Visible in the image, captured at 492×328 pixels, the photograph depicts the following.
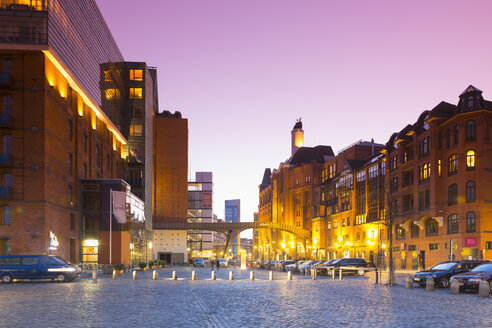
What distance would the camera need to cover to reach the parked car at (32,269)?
1244 inches

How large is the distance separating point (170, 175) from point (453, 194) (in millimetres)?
66243

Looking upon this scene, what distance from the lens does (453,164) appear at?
5228 centimetres

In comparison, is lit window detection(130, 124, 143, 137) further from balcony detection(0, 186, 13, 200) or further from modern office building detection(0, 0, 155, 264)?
balcony detection(0, 186, 13, 200)

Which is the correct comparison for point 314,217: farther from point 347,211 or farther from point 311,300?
point 311,300

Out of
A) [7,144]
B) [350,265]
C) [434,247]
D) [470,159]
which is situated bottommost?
[350,265]

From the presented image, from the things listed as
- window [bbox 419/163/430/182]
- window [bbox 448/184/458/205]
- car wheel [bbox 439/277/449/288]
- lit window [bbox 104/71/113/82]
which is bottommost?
car wheel [bbox 439/277/449/288]

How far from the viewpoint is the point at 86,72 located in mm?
55406

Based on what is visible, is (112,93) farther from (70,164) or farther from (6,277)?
(6,277)

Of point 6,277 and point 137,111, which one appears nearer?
point 6,277

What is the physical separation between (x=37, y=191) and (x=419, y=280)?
3074 cm

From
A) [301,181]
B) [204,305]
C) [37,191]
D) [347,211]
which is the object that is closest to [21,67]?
[37,191]

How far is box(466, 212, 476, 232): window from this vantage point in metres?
49.2

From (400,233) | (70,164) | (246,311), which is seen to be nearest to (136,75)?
(70,164)

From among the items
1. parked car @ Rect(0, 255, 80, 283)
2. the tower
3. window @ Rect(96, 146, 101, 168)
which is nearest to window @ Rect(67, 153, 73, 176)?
window @ Rect(96, 146, 101, 168)
